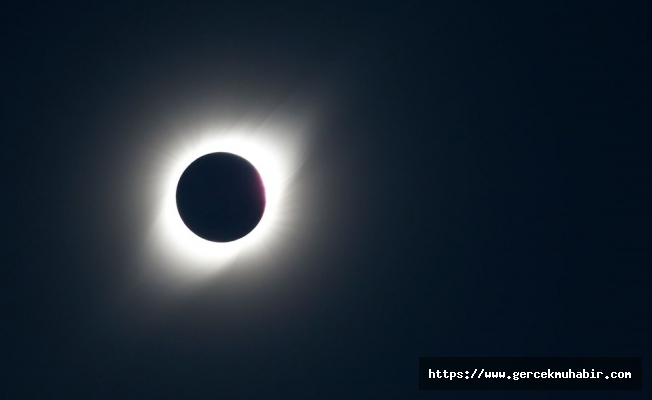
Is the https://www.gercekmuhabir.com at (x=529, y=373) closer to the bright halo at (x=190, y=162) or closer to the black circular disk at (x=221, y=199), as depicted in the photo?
the bright halo at (x=190, y=162)

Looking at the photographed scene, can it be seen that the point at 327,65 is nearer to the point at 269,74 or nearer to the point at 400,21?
the point at 269,74

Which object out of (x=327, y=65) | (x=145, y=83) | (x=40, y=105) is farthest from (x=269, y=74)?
(x=40, y=105)

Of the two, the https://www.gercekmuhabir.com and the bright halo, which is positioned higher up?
the bright halo

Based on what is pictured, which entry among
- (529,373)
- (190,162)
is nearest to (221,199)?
(190,162)

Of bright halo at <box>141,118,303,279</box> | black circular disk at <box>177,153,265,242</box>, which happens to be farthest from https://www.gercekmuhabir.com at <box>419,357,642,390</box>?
black circular disk at <box>177,153,265,242</box>

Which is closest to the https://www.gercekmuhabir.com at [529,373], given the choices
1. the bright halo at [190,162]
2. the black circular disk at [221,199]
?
the bright halo at [190,162]

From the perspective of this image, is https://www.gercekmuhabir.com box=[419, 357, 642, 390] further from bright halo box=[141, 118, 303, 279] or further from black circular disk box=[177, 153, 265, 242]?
black circular disk box=[177, 153, 265, 242]
